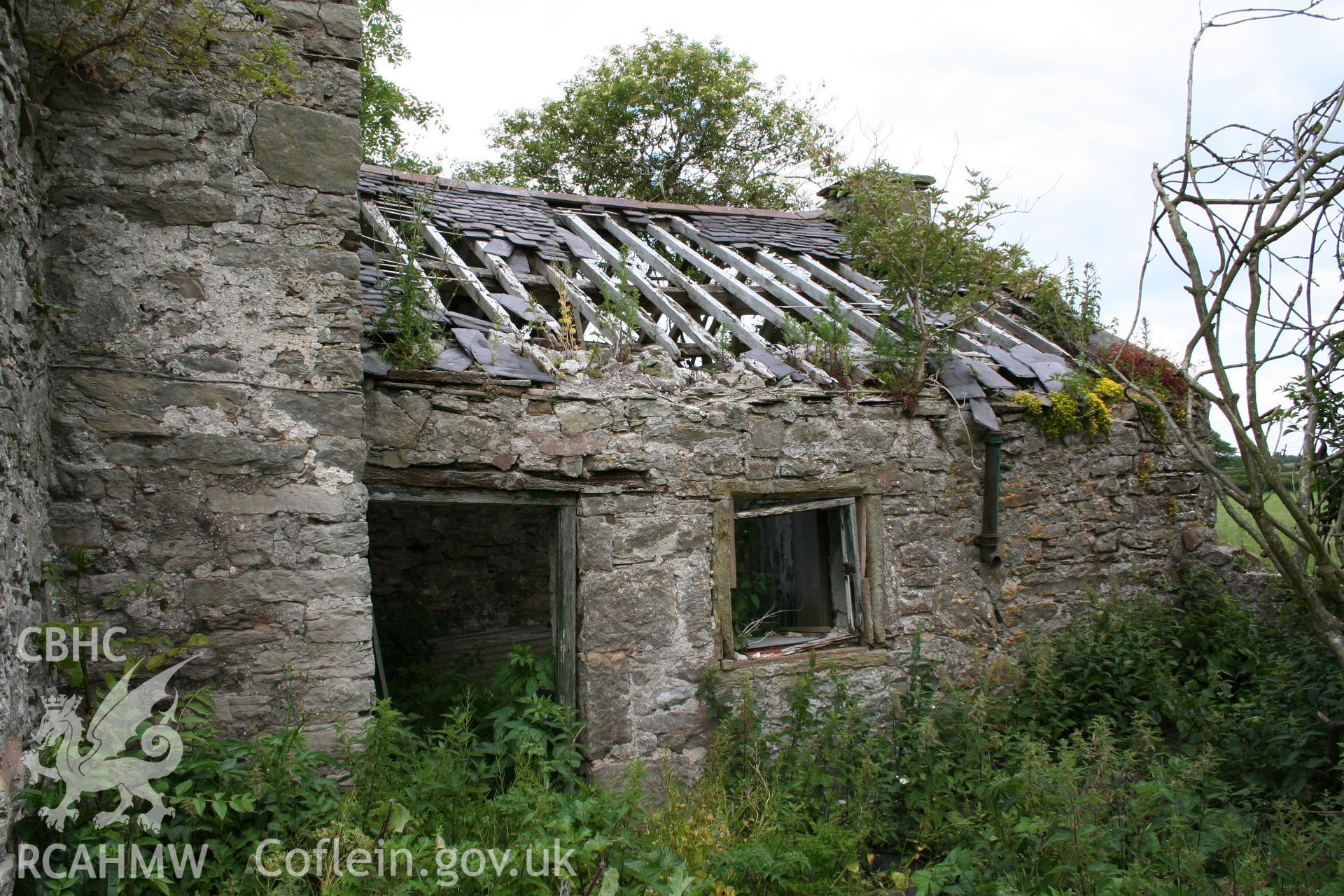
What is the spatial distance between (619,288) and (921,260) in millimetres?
1959

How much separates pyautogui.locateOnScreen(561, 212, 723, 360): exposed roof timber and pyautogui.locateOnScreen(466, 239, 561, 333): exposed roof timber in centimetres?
49

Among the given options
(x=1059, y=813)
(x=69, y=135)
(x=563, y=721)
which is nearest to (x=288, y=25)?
(x=69, y=135)

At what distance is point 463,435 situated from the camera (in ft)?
13.9

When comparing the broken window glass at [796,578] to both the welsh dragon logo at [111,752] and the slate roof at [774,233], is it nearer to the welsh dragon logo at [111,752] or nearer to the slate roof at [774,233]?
the slate roof at [774,233]

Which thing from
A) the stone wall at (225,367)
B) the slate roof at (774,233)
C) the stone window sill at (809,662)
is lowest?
the stone window sill at (809,662)

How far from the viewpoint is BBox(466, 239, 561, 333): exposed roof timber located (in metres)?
4.90

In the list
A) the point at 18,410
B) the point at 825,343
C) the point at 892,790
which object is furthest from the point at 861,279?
the point at 18,410

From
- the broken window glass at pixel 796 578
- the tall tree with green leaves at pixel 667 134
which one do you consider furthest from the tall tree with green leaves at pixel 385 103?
the broken window glass at pixel 796 578

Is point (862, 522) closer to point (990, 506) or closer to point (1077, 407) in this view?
point (990, 506)

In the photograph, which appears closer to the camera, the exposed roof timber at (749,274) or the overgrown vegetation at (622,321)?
the overgrown vegetation at (622,321)

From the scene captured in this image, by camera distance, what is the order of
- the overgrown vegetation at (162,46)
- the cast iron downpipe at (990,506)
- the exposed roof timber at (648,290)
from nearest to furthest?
the overgrown vegetation at (162,46), the exposed roof timber at (648,290), the cast iron downpipe at (990,506)

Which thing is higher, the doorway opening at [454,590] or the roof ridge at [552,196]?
the roof ridge at [552,196]

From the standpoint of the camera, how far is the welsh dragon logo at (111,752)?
2686 millimetres

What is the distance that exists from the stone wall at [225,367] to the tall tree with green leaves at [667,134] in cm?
1164
